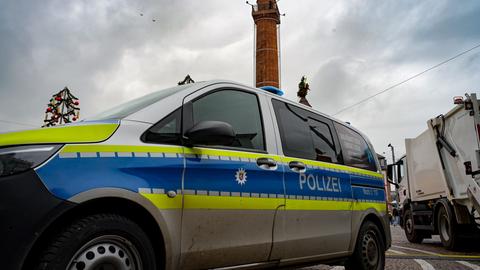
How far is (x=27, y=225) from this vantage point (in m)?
1.89

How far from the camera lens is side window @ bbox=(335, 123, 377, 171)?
4637 millimetres

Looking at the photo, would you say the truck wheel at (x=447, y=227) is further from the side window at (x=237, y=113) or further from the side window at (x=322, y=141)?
the side window at (x=237, y=113)

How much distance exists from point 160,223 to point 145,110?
29.4 inches

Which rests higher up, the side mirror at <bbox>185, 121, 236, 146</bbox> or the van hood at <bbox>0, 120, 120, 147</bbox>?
the side mirror at <bbox>185, 121, 236, 146</bbox>

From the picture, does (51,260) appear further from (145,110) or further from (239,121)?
(239,121)

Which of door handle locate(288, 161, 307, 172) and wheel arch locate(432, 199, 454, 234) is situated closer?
door handle locate(288, 161, 307, 172)

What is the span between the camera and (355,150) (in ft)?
16.1

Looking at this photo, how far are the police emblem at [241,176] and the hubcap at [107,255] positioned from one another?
902 mm

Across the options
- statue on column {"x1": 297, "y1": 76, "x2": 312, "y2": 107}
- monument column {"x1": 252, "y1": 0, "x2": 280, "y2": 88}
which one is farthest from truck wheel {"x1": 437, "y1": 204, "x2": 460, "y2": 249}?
monument column {"x1": 252, "y1": 0, "x2": 280, "y2": 88}

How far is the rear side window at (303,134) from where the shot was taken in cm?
357

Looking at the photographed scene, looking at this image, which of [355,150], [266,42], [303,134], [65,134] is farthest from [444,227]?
[266,42]

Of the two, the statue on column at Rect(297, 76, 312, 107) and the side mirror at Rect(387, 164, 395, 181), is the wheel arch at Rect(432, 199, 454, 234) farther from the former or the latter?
the statue on column at Rect(297, 76, 312, 107)

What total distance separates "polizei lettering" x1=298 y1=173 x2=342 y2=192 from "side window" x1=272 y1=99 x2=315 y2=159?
0.63 ft

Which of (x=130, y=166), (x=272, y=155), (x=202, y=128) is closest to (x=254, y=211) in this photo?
(x=272, y=155)
